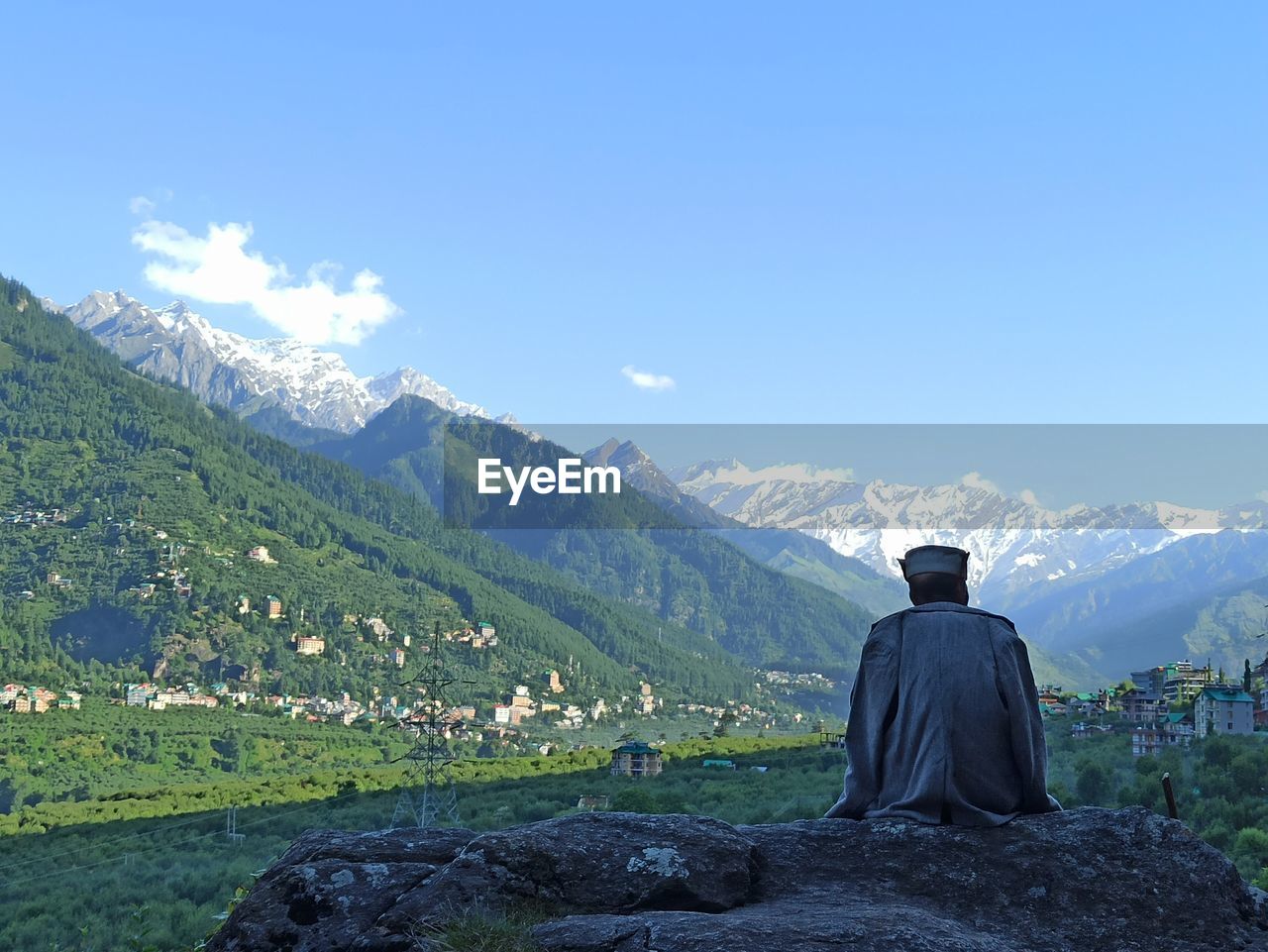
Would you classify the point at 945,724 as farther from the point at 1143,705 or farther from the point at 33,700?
the point at 33,700

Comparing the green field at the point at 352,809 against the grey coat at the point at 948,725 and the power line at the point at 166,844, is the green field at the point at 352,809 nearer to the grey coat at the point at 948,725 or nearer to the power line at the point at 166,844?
the power line at the point at 166,844

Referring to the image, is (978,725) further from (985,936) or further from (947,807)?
(985,936)

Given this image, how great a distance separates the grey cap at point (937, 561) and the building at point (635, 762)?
296 feet

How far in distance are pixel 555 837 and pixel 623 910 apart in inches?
28.8

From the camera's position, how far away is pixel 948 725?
32.3 ft

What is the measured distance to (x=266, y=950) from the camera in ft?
28.6

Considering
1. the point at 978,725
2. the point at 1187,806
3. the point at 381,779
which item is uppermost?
the point at 978,725

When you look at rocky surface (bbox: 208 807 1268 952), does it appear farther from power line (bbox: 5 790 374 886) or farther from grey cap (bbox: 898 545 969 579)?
power line (bbox: 5 790 374 886)

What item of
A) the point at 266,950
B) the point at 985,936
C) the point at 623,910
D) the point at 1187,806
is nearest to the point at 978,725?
the point at 985,936

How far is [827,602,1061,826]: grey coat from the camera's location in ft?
32.1

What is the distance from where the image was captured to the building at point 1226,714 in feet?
296

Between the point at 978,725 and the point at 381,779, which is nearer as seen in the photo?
the point at 978,725

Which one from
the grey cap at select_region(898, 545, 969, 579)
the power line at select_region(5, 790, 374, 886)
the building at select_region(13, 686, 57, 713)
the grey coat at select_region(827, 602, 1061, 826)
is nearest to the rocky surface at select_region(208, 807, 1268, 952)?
the grey coat at select_region(827, 602, 1061, 826)

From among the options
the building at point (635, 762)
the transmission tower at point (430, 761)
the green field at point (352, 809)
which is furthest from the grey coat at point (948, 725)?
the building at point (635, 762)
